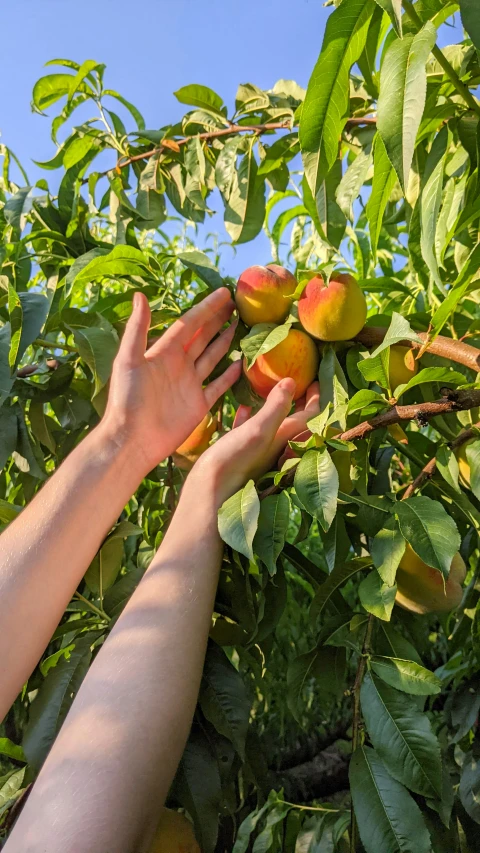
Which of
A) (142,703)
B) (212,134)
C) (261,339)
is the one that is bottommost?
(142,703)

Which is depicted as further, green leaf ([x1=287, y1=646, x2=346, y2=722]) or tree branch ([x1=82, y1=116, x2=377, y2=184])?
tree branch ([x1=82, y1=116, x2=377, y2=184])

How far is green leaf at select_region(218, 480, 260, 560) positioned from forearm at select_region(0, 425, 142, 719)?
278 mm

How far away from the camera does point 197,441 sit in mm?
1161

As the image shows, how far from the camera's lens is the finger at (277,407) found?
873 mm

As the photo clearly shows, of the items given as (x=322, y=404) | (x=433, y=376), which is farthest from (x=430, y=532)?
(x=322, y=404)

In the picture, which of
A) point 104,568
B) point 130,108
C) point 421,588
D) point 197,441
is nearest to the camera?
point 421,588

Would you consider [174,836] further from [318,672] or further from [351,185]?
[351,185]

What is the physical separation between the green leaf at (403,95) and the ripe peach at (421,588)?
0.46 m

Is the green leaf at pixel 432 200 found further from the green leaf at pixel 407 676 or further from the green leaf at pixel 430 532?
the green leaf at pixel 407 676

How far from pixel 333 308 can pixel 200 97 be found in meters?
0.55

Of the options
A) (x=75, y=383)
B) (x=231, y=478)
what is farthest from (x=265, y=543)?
(x=75, y=383)

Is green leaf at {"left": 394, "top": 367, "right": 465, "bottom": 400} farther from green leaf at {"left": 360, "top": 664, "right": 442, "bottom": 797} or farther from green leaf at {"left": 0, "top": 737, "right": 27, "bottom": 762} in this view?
green leaf at {"left": 0, "top": 737, "right": 27, "bottom": 762}

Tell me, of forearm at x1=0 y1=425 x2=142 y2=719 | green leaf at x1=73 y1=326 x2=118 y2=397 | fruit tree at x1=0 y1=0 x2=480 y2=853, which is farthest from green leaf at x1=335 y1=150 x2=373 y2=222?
forearm at x1=0 y1=425 x2=142 y2=719

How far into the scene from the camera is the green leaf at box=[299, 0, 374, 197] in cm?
64
